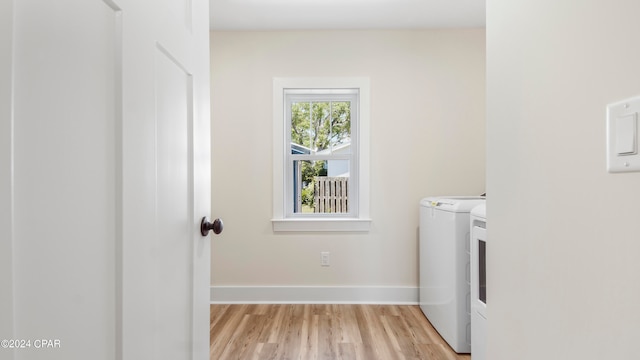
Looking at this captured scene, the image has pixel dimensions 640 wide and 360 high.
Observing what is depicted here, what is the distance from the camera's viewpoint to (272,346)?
2.11m

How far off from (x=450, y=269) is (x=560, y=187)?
162 centimetres

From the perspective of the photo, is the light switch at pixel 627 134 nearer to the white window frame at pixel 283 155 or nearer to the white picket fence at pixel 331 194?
the white window frame at pixel 283 155

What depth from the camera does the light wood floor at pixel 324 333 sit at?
2.02 meters

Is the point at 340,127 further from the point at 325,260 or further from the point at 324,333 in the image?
the point at 324,333

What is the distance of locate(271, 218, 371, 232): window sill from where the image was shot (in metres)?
2.91

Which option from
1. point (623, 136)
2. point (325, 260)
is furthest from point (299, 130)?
point (623, 136)

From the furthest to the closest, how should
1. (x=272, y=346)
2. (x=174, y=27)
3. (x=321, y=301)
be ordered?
(x=321, y=301)
(x=272, y=346)
(x=174, y=27)

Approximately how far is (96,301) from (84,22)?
46 cm

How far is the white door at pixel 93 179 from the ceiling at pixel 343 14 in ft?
5.91

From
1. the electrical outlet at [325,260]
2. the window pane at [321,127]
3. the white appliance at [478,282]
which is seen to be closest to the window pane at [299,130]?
the window pane at [321,127]

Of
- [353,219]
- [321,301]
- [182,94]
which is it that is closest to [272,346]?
[321,301]

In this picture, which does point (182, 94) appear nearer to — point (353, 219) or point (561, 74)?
point (561, 74)

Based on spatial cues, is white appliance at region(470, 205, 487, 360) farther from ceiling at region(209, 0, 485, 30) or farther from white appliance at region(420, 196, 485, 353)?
ceiling at region(209, 0, 485, 30)

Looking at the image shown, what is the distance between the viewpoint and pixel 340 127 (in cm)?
308
